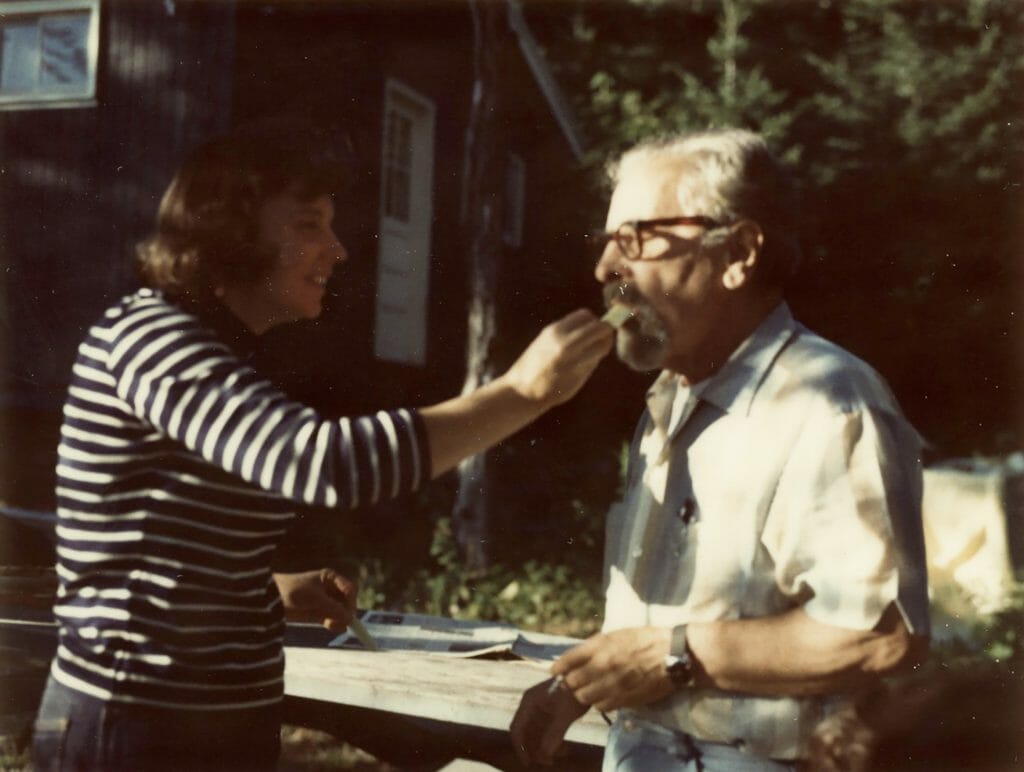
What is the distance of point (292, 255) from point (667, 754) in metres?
1.08

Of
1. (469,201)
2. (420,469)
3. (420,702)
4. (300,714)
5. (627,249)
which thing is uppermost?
(469,201)

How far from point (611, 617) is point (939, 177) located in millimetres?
16718

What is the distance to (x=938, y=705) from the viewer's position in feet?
4.27

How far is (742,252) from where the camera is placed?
2.08 meters

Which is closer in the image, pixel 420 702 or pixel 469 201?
pixel 420 702

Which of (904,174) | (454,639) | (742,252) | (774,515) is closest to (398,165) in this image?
(454,639)

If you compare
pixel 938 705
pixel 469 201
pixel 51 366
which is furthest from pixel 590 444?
pixel 938 705

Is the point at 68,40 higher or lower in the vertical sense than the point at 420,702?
higher

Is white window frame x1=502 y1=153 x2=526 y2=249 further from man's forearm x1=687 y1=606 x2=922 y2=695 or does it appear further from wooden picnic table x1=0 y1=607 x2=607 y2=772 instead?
man's forearm x1=687 y1=606 x2=922 y2=695

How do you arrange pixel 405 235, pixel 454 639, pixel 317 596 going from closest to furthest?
pixel 317 596, pixel 454 639, pixel 405 235

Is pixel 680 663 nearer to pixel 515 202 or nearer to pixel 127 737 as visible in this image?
pixel 127 737

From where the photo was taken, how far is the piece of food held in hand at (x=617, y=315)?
78.3 inches

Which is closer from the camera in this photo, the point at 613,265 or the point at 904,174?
the point at 613,265

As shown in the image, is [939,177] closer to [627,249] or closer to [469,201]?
[469,201]
